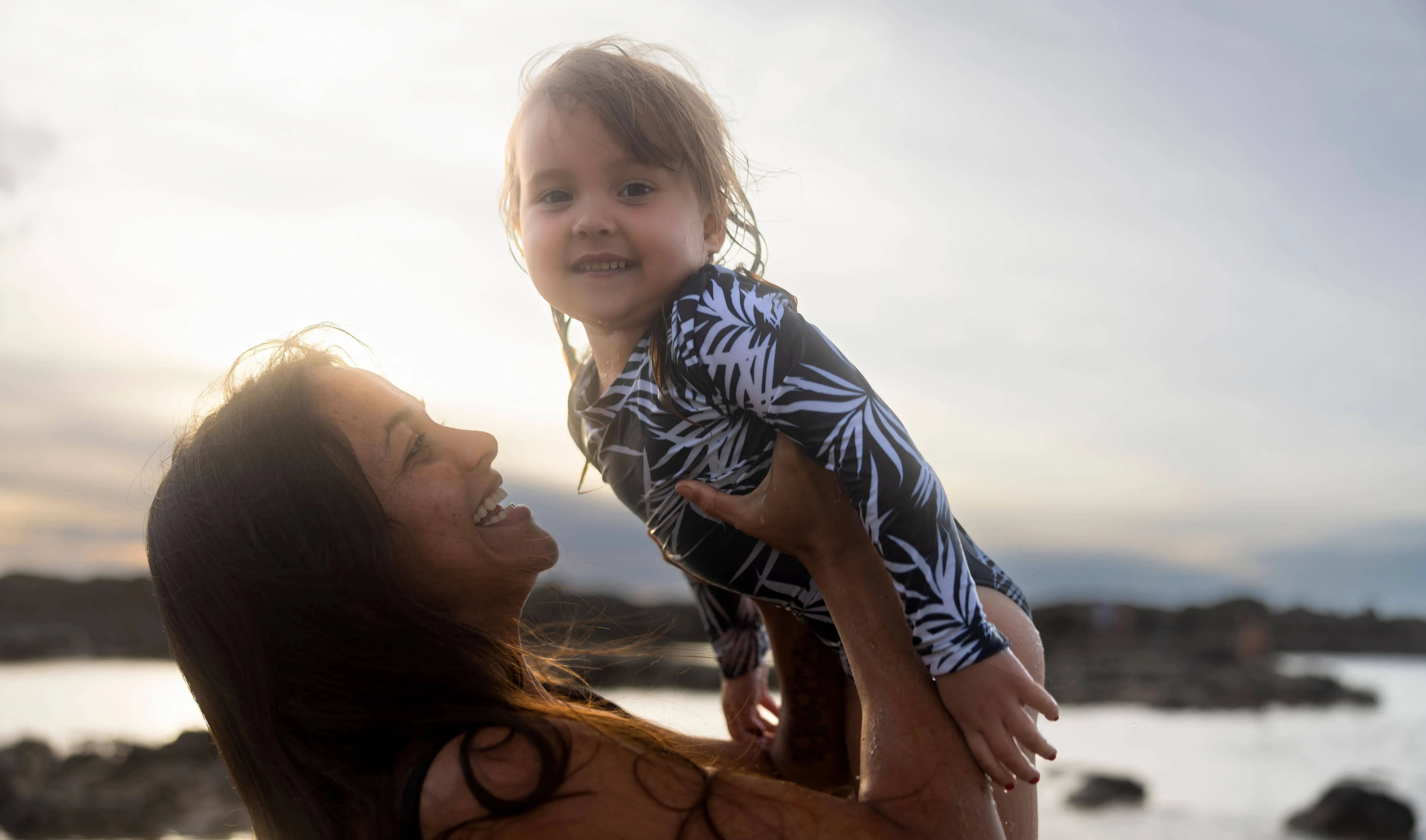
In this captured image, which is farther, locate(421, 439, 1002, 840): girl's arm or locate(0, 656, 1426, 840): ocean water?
locate(0, 656, 1426, 840): ocean water

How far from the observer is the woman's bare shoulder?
4.17 feet

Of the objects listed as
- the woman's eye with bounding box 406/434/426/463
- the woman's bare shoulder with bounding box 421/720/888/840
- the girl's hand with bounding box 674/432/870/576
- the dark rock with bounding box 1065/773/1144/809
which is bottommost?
the woman's bare shoulder with bounding box 421/720/888/840

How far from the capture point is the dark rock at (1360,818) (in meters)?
6.01

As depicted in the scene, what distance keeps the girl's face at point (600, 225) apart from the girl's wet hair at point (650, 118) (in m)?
0.04

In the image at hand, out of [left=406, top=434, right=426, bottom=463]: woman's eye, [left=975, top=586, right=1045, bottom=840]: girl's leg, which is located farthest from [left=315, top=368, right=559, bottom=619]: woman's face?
[left=975, top=586, right=1045, bottom=840]: girl's leg

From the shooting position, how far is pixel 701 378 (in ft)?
5.75

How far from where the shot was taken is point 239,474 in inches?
61.0

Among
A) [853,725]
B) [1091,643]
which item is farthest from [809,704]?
[1091,643]

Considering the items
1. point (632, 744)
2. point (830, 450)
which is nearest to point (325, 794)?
point (632, 744)

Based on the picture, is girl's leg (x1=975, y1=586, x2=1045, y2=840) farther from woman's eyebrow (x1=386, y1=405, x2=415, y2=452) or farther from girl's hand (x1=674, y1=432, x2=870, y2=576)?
woman's eyebrow (x1=386, y1=405, x2=415, y2=452)

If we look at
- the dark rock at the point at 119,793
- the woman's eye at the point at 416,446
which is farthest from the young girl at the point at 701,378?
the dark rock at the point at 119,793

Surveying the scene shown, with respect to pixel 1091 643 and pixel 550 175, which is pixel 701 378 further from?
pixel 1091 643

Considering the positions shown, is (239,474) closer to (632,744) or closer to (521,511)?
(521,511)

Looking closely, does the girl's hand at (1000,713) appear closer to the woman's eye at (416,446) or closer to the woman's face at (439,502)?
the woman's face at (439,502)
